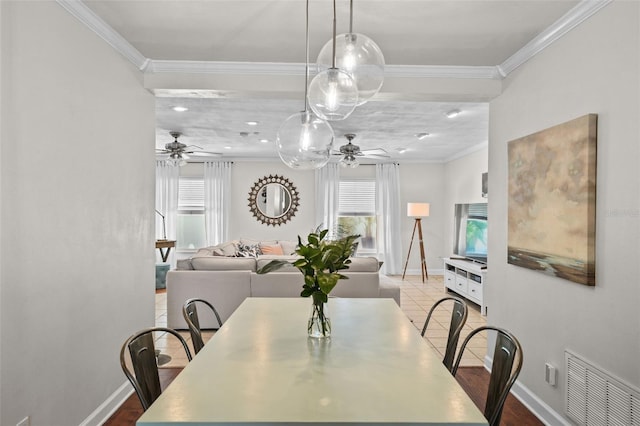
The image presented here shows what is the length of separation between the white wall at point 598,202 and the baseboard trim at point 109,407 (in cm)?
289

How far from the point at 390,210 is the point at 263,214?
9.09ft

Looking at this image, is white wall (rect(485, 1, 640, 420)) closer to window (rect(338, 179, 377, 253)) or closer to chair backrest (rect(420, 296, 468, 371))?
chair backrest (rect(420, 296, 468, 371))

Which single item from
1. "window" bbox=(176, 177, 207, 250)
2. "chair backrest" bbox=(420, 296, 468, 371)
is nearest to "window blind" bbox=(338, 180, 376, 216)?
Answer: "window" bbox=(176, 177, 207, 250)

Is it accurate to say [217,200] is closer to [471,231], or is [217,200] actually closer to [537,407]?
[471,231]

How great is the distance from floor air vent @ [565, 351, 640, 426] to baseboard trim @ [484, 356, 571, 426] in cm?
18

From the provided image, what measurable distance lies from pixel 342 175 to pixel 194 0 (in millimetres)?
6660

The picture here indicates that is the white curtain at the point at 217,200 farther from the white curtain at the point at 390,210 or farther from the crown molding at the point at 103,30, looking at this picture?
the crown molding at the point at 103,30

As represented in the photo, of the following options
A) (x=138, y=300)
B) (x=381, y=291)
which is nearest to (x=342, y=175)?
(x=381, y=291)

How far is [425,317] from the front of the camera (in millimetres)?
5180

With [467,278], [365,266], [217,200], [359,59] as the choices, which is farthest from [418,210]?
[359,59]

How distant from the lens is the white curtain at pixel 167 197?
8.46 m

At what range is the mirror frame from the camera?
855cm

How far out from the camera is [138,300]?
3045 millimetres

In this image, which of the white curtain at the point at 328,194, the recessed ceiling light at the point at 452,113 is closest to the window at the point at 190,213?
the white curtain at the point at 328,194
